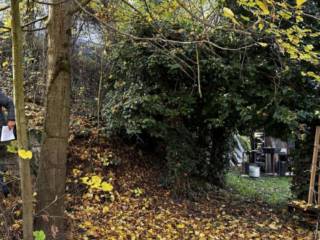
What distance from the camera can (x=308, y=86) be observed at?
5781 mm

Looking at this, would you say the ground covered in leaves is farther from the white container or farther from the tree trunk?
the white container

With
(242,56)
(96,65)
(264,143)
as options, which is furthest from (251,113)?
(264,143)

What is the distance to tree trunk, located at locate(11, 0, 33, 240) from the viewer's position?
8.28ft

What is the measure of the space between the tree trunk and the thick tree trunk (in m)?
0.60

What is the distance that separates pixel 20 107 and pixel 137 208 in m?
3.11

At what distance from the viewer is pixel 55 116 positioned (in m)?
3.29

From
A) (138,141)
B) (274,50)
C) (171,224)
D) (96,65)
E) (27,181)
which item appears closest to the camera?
(27,181)

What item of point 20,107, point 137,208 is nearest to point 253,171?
point 137,208

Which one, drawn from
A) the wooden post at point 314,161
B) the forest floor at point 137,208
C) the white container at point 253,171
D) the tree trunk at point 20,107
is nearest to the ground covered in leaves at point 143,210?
the forest floor at point 137,208

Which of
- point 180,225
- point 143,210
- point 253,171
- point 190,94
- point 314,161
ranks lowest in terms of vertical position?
point 253,171

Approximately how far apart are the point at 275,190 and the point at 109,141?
508cm

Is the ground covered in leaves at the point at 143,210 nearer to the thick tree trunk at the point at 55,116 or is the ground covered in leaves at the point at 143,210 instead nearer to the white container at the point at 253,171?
the thick tree trunk at the point at 55,116

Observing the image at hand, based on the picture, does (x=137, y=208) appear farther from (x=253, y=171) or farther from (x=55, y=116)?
(x=253, y=171)

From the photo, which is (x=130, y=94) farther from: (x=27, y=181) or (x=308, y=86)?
(x=27, y=181)
